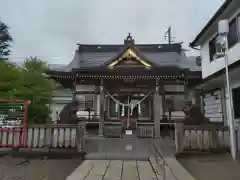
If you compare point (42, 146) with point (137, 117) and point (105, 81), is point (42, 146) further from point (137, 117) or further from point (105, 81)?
point (137, 117)

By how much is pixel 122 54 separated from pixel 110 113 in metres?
4.64

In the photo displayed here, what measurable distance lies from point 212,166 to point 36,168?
17.6 feet

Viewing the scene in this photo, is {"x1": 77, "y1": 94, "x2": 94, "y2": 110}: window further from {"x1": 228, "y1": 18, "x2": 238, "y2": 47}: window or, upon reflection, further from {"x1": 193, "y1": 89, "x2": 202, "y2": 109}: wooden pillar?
{"x1": 228, "y1": 18, "x2": 238, "y2": 47}: window

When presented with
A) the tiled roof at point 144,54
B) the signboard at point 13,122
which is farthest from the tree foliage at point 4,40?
the signboard at point 13,122

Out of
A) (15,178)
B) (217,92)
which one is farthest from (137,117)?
(15,178)

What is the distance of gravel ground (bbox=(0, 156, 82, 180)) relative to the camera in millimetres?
5972

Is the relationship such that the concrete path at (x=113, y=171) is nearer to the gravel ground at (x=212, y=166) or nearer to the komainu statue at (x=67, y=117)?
the gravel ground at (x=212, y=166)

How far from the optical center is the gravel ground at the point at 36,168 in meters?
5.97

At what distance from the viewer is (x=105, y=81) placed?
15266 mm

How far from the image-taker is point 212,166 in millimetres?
6965

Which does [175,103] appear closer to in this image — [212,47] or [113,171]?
[212,47]

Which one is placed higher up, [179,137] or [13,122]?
[13,122]

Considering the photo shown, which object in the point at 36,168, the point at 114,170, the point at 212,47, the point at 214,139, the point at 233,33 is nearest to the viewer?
the point at 114,170

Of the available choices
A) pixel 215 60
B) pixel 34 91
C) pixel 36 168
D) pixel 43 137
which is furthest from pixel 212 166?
pixel 34 91
